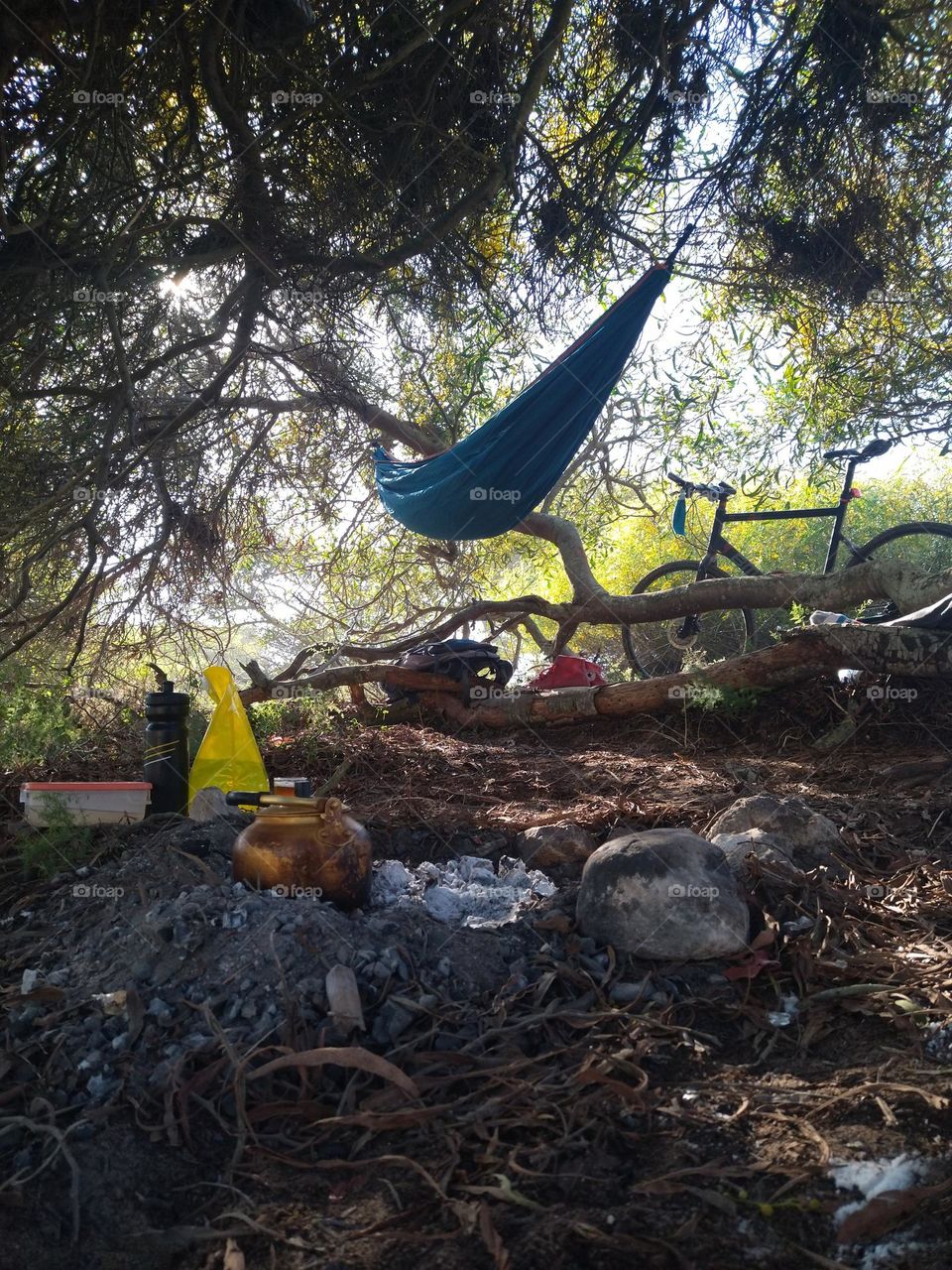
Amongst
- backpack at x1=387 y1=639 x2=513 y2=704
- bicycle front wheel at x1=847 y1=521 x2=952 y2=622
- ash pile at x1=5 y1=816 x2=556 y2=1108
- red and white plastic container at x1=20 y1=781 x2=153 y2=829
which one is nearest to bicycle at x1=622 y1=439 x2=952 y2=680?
bicycle front wheel at x1=847 y1=521 x2=952 y2=622

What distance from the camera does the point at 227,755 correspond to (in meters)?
2.69

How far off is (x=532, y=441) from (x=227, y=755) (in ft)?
6.20

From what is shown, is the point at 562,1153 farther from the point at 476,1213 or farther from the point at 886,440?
the point at 886,440

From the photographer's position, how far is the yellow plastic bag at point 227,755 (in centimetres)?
267

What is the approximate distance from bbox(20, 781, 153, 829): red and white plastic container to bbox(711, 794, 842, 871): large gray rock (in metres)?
1.60

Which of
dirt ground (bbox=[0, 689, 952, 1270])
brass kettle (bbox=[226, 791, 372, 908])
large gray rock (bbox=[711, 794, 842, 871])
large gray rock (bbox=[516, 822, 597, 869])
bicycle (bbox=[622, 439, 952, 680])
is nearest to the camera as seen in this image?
dirt ground (bbox=[0, 689, 952, 1270])

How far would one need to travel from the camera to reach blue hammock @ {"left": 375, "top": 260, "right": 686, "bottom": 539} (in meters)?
3.59

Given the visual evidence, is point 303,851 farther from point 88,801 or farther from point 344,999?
point 88,801

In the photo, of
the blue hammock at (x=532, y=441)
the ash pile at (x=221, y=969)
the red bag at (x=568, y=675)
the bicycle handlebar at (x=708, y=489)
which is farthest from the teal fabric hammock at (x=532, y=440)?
the ash pile at (x=221, y=969)

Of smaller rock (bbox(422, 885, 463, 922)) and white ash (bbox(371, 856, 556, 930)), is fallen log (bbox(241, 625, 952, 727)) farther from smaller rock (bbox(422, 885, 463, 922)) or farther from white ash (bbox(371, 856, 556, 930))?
smaller rock (bbox(422, 885, 463, 922))

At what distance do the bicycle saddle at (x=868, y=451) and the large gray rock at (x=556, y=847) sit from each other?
115 inches

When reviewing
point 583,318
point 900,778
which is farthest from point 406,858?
point 583,318

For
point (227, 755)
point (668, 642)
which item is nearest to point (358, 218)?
point (227, 755)

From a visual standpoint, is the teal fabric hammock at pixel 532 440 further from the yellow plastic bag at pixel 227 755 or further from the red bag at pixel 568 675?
the yellow plastic bag at pixel 227 755
